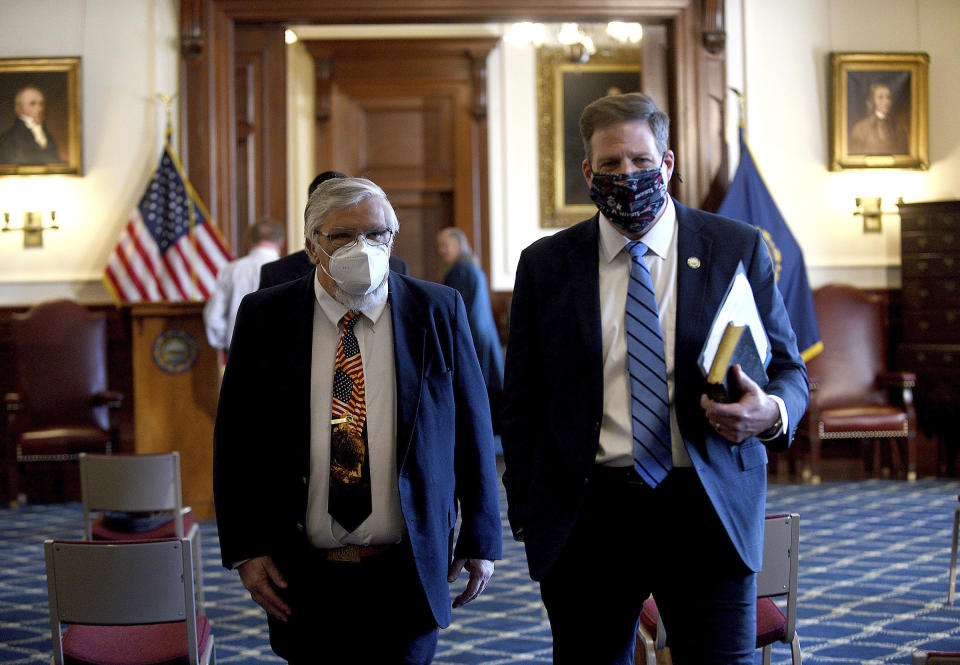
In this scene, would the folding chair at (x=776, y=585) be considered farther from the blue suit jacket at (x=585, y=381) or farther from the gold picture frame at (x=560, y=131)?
the gold picture frame at (x=560, y=131)

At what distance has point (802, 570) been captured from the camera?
5184mm

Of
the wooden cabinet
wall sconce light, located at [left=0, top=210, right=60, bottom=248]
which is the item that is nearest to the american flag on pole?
wall sconce light, located at [left=0, top=210, right=60, bottom=248]

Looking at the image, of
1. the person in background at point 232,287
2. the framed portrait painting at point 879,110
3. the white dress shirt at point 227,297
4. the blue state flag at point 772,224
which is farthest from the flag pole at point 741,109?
the white dress shirt at point 227,297

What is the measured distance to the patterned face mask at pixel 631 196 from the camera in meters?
2.02

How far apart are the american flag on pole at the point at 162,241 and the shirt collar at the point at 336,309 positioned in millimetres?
5863

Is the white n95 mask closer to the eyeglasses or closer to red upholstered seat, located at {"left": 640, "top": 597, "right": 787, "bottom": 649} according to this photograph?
the eyeglasses

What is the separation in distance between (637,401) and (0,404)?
280 inches

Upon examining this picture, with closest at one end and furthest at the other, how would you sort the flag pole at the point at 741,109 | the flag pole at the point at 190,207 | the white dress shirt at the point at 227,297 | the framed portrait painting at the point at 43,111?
the white dress shirt at the point at 227,297, the flag pole at the point at 190,207, the framed portrait painting at the point at 43,111, the flag pole at the point at 741,109

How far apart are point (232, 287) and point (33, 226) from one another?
8.24 feet

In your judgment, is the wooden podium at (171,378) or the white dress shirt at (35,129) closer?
the wooden podium at (171,378)

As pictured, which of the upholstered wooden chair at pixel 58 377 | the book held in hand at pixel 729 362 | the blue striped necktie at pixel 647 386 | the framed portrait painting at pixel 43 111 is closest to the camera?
the book held in hand at pixel 729 362

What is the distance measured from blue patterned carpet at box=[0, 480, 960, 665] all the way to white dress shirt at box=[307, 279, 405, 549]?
200 centimetres

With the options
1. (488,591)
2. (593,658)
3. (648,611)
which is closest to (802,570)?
(488,591)

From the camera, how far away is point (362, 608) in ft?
6.75
